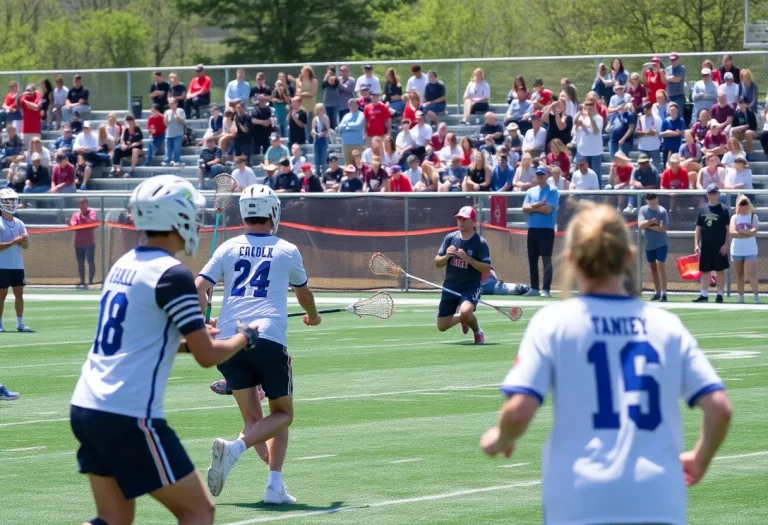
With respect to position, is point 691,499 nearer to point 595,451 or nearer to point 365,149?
point 595,451

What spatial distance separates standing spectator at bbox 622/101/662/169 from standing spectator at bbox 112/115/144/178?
13128 millimetres

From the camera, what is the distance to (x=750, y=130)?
28.2 metres

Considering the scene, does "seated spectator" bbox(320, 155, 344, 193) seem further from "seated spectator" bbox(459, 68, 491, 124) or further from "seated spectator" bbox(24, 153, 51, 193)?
"seated spectator" bbox(24, 153, 51, 193)

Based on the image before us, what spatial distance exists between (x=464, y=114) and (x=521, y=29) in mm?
30860

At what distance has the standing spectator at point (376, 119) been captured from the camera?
31.7 metres

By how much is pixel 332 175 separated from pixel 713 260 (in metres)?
9.44

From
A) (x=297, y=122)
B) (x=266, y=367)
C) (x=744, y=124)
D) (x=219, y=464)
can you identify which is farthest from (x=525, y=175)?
(x=219, y=464)

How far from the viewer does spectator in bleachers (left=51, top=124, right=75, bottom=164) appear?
3550 cm

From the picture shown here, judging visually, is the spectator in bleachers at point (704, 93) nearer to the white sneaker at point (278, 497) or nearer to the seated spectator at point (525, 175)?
the seated spectator at point (525, 175)

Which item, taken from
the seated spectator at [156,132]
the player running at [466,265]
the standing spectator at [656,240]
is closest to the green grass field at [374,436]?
the player running at [466,265]

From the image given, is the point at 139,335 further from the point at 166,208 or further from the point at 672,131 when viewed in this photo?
the point at 672,131

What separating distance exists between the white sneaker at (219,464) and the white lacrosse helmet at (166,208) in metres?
2.64

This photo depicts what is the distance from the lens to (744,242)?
953 inches

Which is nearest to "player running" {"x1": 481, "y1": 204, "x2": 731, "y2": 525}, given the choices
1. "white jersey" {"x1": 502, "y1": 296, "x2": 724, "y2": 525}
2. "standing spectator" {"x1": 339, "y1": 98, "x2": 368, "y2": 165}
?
"white jersey" {"x1": 502, "y1": 296, "x2": 724, "y2": 525}
